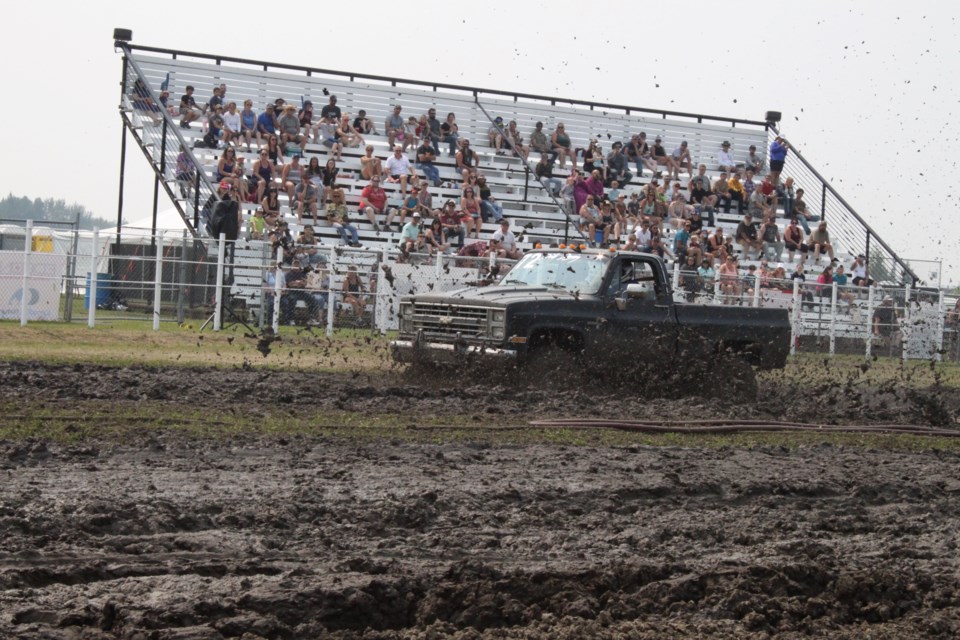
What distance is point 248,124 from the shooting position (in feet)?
94.0

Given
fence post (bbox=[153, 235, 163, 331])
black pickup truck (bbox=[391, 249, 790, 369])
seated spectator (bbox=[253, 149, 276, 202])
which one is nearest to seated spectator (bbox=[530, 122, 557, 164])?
seated spectator (bbox=[253, 149, 276, 202])

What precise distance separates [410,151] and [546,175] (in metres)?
3.49

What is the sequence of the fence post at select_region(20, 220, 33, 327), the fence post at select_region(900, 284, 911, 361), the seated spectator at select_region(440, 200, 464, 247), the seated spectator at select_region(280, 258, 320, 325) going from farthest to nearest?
1. the fence post at select_region(900, 284, 911, 361)
2. the seated spectator at select_region(440, 200, 464, 247)
3. the seated spectator at select_region(280, 258, 320, 325)
4. the fence post at select_region(20, 220, 33, 327)

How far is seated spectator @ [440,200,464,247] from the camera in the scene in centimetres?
2775

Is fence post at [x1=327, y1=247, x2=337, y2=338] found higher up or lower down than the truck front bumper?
higher up

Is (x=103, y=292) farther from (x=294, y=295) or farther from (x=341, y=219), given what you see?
(x=341, y=219)

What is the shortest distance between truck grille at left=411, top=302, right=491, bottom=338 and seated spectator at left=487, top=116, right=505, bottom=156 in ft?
57.4

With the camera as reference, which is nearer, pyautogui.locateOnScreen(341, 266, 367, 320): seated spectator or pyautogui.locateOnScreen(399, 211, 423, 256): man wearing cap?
pyautogui.locateOnScreen(341, 266, 367, 320): seated spectator

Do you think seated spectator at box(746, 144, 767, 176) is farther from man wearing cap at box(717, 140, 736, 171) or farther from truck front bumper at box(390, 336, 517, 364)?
truck front bumper at box(390, 336, 517, 364)

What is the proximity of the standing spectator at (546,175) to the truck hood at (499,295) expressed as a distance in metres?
16.3

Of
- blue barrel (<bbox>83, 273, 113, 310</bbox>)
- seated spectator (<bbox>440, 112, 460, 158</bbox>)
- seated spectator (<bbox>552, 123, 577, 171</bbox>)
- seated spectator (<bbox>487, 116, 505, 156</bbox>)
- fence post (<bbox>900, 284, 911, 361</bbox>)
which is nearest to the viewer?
blue barrel (<bbox>83, 273, 113, 310</bbox>)

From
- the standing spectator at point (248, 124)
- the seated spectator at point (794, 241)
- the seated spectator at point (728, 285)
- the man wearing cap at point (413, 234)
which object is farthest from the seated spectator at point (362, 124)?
the seated spectator at point (794, 241)

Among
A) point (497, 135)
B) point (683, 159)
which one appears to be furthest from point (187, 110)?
point (683, 159)

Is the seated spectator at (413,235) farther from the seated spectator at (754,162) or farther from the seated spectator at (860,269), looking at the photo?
the seated spectator at (754,162)
